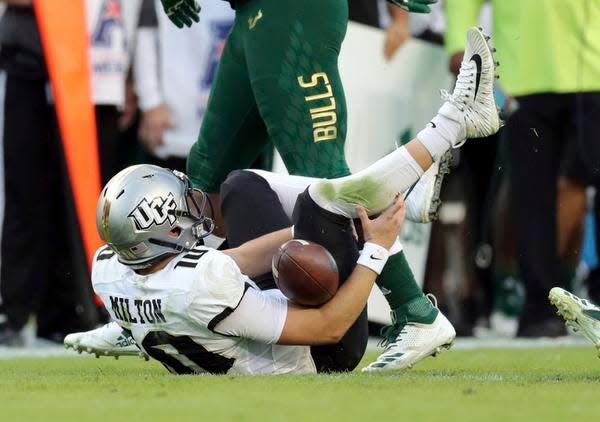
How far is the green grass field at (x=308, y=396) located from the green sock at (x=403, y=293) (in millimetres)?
225

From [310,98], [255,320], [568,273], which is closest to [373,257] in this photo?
[255,320]

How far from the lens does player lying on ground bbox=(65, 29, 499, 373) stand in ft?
17.3

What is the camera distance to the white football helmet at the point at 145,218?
5.29 m

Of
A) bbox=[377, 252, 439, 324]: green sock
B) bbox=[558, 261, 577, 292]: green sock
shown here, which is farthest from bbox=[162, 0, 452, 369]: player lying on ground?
bbox=[558, 261, 577, 292]: green sock

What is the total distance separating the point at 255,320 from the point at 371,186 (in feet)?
2.13

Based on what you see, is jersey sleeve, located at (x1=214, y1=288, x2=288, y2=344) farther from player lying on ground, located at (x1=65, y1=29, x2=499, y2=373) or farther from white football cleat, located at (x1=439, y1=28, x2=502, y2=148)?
white football cleat, located at (x1=439, y1=28, x2=502, y2=148)

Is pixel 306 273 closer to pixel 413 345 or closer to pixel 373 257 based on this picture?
pixel 373 257

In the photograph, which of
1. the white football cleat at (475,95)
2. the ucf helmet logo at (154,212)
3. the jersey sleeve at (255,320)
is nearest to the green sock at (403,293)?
the white football cleat at (475,95)

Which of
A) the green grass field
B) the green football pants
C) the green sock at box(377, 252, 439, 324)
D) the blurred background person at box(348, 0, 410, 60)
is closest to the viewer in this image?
the green grass field

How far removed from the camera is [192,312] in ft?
17.2

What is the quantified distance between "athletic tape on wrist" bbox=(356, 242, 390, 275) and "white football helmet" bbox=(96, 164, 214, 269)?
0.57 meters

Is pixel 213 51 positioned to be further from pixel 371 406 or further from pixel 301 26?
pixel 371 406

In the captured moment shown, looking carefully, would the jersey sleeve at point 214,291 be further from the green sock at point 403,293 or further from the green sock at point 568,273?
the green sock at point 568,273

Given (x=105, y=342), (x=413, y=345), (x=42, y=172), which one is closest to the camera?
(x=413, y=345)
